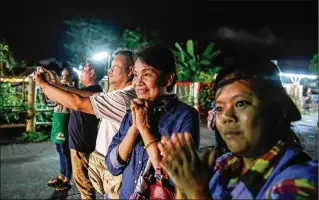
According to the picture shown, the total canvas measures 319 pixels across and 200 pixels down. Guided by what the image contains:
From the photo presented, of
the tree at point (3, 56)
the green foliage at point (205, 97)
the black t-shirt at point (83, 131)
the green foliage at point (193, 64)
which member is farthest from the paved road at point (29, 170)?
the green foliage at point (193, 64)

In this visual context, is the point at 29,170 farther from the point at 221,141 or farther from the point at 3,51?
the point at 3,51

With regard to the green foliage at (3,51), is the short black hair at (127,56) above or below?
below

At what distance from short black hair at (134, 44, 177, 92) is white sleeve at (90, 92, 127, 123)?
0.56m

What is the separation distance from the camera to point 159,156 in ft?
5.41

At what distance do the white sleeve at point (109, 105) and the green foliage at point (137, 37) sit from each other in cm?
1453

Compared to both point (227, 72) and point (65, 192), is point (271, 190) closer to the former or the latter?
point (227, 72)

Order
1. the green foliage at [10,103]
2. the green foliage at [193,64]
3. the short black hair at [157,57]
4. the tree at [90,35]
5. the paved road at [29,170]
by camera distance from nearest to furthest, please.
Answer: the short black hair at [157,57] → the paved road at [29,170] → the green foliage at [10,103] → the green foliage at [193,64] → the tree at [90,35]

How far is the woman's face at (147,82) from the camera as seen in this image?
195 centimetres

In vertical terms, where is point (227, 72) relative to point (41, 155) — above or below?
above

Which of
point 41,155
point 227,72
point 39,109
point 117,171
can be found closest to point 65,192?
point 41,155

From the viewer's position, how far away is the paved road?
4.79 metres

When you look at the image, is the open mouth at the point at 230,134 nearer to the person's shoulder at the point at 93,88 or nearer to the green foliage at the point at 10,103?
the person's shoulder at the point at 93,88

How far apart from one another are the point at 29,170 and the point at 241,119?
6.01 meters

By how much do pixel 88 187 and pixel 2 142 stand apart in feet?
19.6
